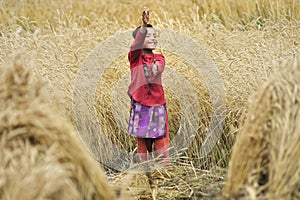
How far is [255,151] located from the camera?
1.67m

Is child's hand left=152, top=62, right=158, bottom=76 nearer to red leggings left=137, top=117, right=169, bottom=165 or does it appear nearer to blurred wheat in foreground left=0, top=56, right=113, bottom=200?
red leggings left=137, top=117, right=169, bottom=165

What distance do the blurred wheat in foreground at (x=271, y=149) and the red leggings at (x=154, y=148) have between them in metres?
0.93

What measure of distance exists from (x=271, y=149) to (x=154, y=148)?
1129mm

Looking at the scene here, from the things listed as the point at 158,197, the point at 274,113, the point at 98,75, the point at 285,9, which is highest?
the point at 285,9

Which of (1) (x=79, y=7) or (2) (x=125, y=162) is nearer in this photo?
(2) (x=125, y=162)

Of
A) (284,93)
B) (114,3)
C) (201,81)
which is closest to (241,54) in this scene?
(201,81)

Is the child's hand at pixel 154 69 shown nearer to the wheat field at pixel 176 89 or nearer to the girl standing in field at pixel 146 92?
the girl standing in field at pixel 146 92

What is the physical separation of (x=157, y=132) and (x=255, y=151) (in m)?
0.97

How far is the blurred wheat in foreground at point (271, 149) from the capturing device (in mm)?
1603

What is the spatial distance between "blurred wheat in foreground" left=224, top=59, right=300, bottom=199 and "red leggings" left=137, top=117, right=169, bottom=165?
0.93 m

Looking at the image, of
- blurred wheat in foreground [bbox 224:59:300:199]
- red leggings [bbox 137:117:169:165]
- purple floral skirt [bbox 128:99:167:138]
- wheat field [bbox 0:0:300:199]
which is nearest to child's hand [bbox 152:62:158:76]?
purple floral skirt [bbox 128:99:167:138]

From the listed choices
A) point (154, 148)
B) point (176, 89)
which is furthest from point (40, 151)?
point (176, 89)

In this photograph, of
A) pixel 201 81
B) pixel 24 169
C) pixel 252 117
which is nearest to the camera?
pixel 24 169

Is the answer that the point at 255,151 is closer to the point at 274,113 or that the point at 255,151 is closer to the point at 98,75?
the point at 274,113
